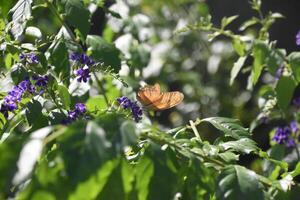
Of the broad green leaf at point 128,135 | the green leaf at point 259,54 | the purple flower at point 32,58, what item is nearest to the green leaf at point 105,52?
the purple flower at point 32,58

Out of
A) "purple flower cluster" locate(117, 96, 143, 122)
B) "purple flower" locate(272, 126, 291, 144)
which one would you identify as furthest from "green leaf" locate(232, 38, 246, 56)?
"purple flower cluster" locate(117, 96, 143, 122)

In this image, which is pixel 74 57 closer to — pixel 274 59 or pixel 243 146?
pixel 243 146

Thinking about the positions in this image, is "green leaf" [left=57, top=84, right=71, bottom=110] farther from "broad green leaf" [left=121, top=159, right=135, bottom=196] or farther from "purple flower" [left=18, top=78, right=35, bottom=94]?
"broad green leaf" [left=121, top=159, right=135, bottom=196]

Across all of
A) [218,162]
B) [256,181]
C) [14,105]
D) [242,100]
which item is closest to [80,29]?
[14,105]

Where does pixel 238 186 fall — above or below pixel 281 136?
above

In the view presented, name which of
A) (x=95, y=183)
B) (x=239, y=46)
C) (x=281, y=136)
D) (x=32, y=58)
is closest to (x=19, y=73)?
(x=32, y=58)

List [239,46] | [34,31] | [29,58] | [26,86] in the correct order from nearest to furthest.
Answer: [26,86] → [29,58] → [34,31] → [239,46]

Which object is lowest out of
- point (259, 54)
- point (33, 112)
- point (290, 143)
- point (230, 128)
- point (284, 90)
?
point (290, 143)

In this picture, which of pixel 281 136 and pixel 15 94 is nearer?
pixel 15 94
